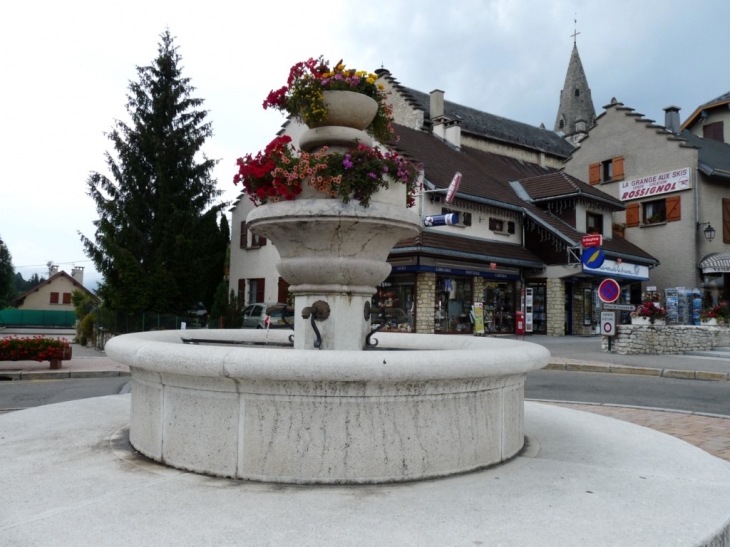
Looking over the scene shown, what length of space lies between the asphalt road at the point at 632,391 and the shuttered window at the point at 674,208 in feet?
60.6

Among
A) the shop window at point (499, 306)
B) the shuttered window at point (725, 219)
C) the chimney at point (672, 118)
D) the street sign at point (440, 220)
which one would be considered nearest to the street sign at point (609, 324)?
Answer: the street sign at point (440, 220)

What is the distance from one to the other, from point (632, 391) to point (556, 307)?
15.7 metres

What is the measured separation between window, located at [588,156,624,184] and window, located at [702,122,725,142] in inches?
385

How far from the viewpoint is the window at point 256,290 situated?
28.6 meters

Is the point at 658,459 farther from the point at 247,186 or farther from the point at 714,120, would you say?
the point at 714,120

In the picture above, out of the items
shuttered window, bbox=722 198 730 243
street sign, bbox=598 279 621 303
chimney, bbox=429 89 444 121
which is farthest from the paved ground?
chimney, bbox=429 89 444 121

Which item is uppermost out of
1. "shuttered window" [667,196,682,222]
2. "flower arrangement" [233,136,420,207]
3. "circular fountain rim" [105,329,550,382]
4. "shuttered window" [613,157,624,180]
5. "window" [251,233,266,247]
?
"shuttered window" [613,157,624,180]

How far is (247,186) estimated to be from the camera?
4.91 metres

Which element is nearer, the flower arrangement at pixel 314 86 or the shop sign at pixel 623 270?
the flower arrangement at pixel 314 86

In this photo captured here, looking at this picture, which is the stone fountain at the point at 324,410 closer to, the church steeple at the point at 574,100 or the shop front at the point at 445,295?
the shop front at the point at 445,295

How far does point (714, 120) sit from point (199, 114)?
31.4 meters

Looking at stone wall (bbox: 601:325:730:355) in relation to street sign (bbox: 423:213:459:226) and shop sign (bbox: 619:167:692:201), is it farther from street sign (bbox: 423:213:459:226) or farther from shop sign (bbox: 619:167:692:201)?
shop sign (bbox: 619:167:692:201)

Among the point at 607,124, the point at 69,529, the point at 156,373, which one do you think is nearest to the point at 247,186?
the point at 156,373

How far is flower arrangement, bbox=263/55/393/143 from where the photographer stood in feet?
16.0
